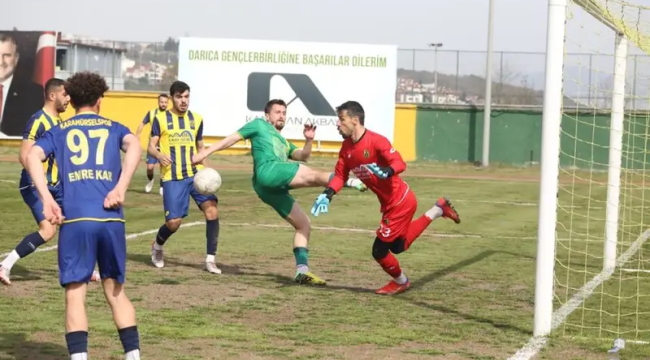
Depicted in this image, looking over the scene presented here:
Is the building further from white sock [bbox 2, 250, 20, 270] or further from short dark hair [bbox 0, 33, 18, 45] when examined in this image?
white sock [bbox 2, 250, 20, 270]

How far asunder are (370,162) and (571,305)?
248 cm

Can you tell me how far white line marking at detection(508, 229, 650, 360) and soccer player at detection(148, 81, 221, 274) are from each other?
4.06 metres

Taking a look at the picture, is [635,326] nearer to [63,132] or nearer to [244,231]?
[63,132]

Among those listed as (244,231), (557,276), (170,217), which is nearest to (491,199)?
(244,231)

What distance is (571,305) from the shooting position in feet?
34.8

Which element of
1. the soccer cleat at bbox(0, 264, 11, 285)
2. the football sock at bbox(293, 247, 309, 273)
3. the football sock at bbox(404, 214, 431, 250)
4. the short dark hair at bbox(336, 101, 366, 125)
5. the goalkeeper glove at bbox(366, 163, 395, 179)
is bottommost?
the soccer cleat at bbox(0, 264, 11, 285)

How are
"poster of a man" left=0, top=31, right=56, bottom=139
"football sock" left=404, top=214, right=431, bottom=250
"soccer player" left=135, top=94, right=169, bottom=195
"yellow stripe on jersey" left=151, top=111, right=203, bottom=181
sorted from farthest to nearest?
1. "poster of a man" left=0, top=31, right=56, bottom=139
2. "soccer player" left=135, top=94, right=169, bottom=195
3. "yellow stripe on jersey" left=151, top=111, right=203, bottom=181
4. "football sock" left=404, top=214, right=431, bottom=250

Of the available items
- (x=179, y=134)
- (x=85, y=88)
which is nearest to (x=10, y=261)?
(x=179, y=134)

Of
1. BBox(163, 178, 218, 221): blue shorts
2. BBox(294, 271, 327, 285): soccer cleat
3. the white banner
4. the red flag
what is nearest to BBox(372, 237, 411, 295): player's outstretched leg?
BBox(294, 271, 327, 285): soccer cleat

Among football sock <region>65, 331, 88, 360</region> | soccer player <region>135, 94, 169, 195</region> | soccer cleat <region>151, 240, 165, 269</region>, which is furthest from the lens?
soccer player <region>135, 94, 169, 195</region>

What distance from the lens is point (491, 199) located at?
25.1 metres

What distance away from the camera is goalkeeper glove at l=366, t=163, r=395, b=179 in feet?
33.3

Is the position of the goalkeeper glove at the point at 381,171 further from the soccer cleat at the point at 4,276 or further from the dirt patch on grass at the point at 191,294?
the soccer cleat at the point at 4,276

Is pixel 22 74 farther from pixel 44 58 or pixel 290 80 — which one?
pixel 290 80
